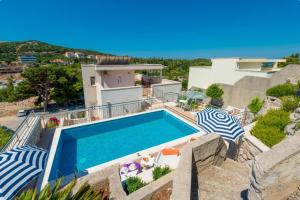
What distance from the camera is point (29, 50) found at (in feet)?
318

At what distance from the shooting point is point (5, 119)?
94.1ft

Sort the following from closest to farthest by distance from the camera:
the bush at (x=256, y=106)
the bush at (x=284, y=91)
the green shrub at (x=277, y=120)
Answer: the green shrub at (x=277, y=120) < the bush at (x=284, y=91) < the bush at (x=256, y=106)

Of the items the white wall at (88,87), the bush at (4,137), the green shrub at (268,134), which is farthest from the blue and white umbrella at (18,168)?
the white wall at (88,87)

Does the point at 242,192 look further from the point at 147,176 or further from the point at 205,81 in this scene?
the point at 205,81

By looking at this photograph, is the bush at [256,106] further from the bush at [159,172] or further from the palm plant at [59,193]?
the palm plant at [59,193]

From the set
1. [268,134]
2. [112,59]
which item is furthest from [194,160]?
[112,59]

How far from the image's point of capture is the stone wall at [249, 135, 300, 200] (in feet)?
8.55

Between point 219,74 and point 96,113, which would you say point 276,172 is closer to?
point 96,113

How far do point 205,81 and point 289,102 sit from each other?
45.0 feet

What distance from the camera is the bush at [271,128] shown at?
18.9 feet

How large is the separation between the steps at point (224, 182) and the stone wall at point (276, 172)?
121cm

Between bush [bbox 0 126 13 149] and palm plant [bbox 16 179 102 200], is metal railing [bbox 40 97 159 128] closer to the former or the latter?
bush [bbox 0 126 13 149]

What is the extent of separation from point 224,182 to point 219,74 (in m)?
18.2

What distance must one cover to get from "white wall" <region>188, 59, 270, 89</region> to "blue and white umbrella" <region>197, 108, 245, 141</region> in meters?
12.2
